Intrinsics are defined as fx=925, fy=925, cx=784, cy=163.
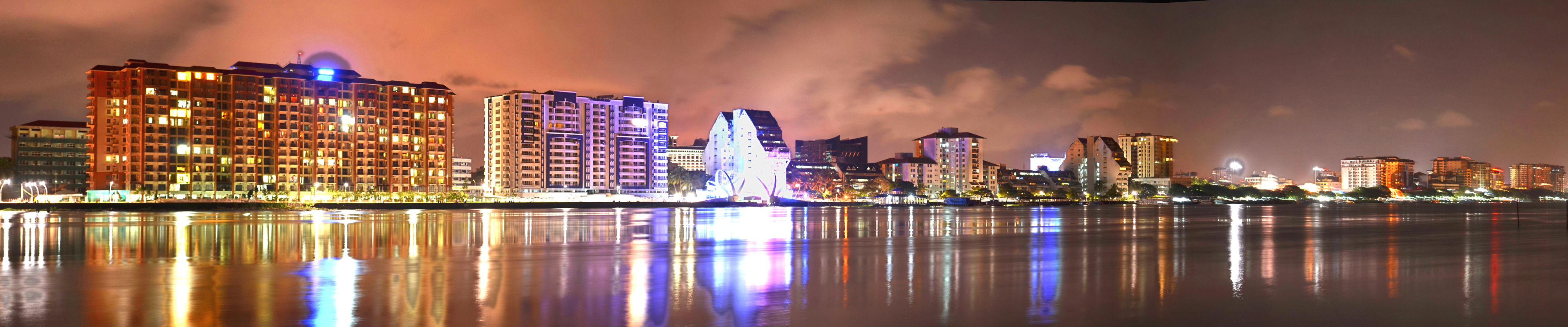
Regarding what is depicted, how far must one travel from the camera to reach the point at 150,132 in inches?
3792

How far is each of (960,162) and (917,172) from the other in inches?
340

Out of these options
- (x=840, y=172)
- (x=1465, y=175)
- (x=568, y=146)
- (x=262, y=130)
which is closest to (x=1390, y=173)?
(x=1465, y=175)

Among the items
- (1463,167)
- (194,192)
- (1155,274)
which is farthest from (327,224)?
(1463,167)

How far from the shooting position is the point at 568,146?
122562 mm

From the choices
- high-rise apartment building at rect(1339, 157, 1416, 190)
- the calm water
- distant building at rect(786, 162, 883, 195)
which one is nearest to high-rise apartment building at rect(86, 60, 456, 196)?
distant building at rect(786, 162, 883, 195)

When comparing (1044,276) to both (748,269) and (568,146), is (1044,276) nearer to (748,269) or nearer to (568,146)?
(748,269)

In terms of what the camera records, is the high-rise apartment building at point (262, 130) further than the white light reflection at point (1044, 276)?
Yes

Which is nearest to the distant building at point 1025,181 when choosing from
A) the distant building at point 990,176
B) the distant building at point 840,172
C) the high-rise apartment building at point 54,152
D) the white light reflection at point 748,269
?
the distant building at point 990,176

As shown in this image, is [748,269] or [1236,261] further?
[1236,261]

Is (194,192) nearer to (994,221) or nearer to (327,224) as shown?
(327,224)

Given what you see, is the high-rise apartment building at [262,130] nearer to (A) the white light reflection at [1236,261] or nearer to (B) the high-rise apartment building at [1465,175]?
(A) the white light reflection at [1236,261]

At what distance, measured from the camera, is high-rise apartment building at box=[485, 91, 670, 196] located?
400 feet

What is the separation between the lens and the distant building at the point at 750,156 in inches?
4833

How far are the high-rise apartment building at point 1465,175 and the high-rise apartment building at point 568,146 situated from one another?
156682 millimetres
